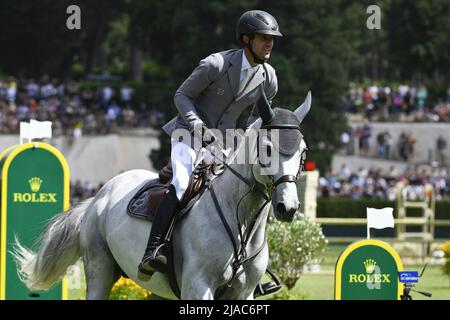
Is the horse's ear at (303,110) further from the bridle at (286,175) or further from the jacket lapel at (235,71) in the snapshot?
the jacket lapel at (235,71)

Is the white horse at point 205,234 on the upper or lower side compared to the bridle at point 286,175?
lower

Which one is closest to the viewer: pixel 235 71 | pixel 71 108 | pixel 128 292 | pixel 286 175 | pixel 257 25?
pixel 286 175

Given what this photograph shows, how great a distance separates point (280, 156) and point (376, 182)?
99.1 feet

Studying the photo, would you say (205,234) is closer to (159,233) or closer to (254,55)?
(159,233)

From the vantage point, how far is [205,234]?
9.09 m

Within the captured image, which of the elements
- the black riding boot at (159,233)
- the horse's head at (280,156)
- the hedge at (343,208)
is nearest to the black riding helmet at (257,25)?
the horse's head at (280,156)

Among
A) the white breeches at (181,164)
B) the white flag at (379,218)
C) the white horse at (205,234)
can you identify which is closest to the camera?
the white horse at (205,234)

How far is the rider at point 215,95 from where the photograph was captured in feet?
30.5

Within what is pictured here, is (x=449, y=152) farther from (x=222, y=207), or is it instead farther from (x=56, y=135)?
(x=222, y=207)

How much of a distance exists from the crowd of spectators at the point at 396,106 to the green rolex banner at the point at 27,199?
33341 mm

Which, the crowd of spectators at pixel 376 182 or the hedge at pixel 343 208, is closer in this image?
the hedge at pixel 343 208

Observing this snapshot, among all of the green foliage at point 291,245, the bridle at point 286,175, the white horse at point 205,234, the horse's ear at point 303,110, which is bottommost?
the green foliage at point 291,245

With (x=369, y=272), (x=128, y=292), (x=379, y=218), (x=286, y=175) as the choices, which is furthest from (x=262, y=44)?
(x=128, y=292)

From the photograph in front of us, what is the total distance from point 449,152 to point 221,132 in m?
36.7
